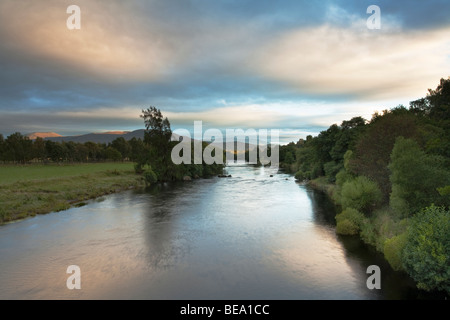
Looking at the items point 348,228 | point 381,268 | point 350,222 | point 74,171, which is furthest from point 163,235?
point 74,171

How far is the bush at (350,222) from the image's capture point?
23391 millimetres

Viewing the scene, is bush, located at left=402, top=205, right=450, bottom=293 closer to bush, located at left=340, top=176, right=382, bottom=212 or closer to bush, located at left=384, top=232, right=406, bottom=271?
bush, located at left=384, top=232, right=406, bottom=271

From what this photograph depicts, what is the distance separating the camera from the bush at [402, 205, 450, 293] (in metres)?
12.4

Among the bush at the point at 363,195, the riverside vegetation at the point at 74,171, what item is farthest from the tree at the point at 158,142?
the bush at the point at 363,195

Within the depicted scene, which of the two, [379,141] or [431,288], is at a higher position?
[379,141]

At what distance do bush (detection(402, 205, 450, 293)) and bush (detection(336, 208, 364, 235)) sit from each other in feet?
29.6

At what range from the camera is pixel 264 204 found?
37.0 m

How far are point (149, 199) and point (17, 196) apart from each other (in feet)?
54.8

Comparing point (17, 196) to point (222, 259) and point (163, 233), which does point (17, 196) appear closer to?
point (163, 233)

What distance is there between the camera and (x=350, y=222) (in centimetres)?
2359

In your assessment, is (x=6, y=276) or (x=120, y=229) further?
(x=120, y=229)

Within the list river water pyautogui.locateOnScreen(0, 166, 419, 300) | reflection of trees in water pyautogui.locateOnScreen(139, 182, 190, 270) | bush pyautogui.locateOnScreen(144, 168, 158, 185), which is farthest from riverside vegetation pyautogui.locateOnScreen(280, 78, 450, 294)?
Answer: bush pyautogui.locateOnScreen(144, 168, 158, 185)

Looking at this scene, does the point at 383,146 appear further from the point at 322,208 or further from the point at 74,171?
the point at 74,171

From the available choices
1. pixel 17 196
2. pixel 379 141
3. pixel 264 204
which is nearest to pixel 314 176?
pixel 264 204
